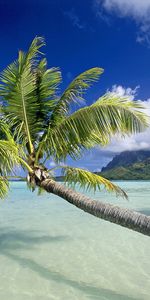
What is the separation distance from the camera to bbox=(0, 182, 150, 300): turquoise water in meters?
6.24

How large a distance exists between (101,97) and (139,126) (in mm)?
930

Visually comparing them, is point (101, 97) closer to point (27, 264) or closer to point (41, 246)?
point (27, 264)

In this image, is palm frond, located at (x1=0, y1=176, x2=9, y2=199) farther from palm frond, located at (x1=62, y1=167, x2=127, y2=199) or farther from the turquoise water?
the turquoise water

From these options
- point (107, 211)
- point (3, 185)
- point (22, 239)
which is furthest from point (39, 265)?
point (107, 211)

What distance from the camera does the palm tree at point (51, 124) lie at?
655 centimetres

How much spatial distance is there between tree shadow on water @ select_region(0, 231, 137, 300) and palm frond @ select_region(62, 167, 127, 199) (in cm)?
169

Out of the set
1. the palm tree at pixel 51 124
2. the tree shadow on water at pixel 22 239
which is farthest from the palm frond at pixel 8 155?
the tree shadow on water at pixel 22 239

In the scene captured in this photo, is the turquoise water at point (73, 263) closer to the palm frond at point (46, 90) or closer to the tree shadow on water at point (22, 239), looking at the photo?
the tree shadow on water at point (22, 239)

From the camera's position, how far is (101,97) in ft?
23.0

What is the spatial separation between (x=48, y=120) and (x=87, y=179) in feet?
6.46

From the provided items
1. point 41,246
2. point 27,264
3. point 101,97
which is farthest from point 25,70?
point 41,246

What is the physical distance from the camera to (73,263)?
813 cm

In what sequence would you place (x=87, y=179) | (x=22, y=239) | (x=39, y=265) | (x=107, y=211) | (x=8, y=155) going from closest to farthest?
(x=107, y=211) → (x=8, y=155) → (x=87, y=179) → (x=39, y=265) → (x=22, y=239)

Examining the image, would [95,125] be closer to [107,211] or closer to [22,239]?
[107,211]
